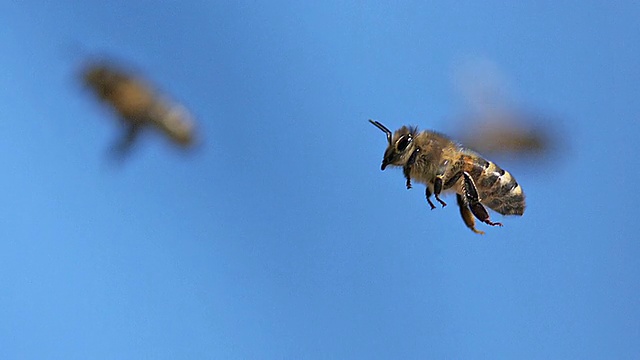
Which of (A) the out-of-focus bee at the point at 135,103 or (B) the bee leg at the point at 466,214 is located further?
(A) the out-of-focus bee at the point at 135,103

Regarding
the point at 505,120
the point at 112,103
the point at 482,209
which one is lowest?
the point at 482,209

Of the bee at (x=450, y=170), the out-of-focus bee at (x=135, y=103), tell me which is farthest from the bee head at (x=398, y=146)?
the out-of-focus bee at (x=135, y=103)

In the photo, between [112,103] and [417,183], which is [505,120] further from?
[112,103]

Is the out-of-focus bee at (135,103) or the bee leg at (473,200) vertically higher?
the out-of-focus bee at (135,103)

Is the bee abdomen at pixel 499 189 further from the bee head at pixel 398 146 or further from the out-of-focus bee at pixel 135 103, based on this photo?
the out-of-focus bee at pixel 135 103

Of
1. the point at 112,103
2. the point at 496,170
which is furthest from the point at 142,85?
the point at 496,170

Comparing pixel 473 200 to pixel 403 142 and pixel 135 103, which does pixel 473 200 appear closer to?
pixel 403 142

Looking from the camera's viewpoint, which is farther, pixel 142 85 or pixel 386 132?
pixel 142 85
